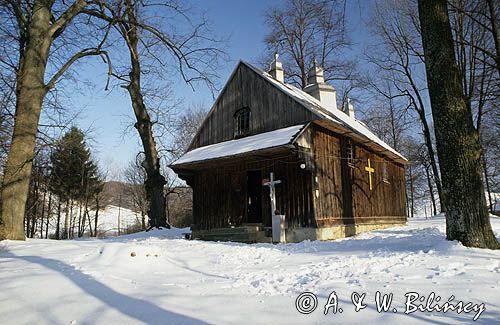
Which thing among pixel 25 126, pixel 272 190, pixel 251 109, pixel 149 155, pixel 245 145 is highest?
pixel 251 109

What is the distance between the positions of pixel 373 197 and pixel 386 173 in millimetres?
2801

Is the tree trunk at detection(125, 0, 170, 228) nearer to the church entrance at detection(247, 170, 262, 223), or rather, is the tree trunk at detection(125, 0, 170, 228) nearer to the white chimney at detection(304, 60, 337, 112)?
the church entrance at detection(247, 170, 262, 223)

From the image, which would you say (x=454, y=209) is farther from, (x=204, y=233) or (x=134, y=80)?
(x=134, y=80)

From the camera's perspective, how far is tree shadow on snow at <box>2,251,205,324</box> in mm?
3664

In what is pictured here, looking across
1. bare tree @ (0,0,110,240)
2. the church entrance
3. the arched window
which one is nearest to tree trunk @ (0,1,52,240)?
bare tree @ (0,0,110,240)

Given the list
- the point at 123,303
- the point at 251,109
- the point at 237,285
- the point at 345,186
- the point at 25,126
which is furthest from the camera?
the point at 251,109

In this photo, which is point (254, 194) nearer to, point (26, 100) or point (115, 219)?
point (26, 100)

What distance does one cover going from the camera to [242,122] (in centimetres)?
1608

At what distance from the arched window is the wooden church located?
46mm

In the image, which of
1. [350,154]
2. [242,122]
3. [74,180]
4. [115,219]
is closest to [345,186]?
[350,154]

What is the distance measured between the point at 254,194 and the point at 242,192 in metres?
1.79

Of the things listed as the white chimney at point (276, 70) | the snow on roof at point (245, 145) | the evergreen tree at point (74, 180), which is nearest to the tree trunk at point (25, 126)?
the snow on roof at point (245, 145)

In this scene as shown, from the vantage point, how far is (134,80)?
64.3 feet

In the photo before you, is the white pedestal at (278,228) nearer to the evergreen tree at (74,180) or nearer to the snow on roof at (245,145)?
the snow on roof at (245,145)
